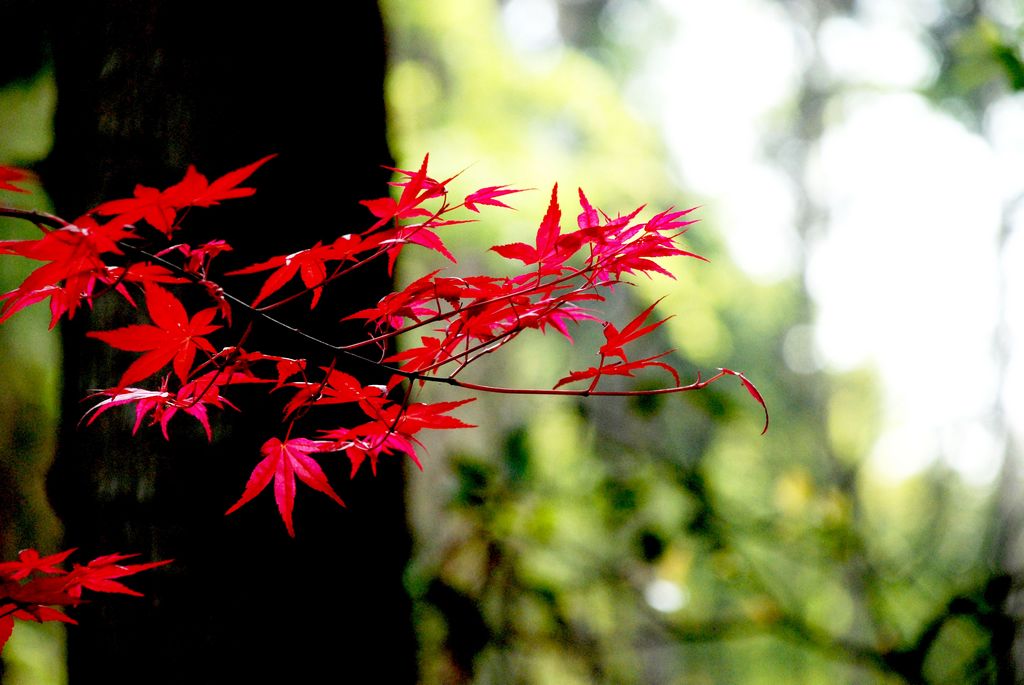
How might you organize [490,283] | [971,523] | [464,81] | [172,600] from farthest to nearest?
[971,523], [464,81], [172,600], [490,283]

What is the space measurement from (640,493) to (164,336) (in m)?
1.53

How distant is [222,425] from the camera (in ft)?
2.66

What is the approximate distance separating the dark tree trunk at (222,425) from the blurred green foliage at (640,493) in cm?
17

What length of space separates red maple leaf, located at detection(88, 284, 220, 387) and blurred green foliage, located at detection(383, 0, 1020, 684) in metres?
0.32

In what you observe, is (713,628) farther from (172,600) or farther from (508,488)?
(172,600)

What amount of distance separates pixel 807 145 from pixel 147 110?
7066 millimetres

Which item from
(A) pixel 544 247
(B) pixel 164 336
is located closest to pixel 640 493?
(A) pixel 544 247

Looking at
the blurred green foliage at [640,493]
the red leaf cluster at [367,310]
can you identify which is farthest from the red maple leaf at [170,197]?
the blurred green foliage at [640,493]

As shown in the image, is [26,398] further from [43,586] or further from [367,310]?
[367,310]

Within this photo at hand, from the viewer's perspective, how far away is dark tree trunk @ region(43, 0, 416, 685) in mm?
794

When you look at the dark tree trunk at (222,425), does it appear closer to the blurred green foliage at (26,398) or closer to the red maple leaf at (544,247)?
the red maple leaf at (544,247)

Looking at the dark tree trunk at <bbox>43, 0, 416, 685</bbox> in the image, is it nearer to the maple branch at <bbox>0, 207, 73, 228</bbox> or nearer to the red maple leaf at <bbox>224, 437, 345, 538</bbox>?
the red maple leaf at <bbox>224, 437, 345, 538</bbox>

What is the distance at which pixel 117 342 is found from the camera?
479mm

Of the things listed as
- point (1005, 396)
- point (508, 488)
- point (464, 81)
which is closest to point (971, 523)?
point (1005, 396)
